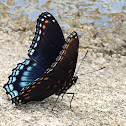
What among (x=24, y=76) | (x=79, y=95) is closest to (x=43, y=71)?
(x=24, y=76)

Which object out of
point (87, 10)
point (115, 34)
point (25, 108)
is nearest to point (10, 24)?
point (87, 10)

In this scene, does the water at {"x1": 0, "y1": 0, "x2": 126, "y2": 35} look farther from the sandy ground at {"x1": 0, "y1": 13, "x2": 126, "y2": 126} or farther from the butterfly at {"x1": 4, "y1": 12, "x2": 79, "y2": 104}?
the butterfly at {"x1": 4, "y1": 12, "x2": 79, "y2": 104}

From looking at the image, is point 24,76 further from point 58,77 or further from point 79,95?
point 79,95

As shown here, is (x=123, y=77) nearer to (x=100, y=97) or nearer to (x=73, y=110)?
(x=100, y=97)

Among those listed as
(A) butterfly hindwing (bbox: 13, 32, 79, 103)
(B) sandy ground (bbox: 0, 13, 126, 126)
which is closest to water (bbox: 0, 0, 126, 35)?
(B) sandy ground (bbox: 0, 13, 126, 126)

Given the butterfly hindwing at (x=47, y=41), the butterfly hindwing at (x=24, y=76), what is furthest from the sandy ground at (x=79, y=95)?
the butterfly hindwing at (x=47, y=41)

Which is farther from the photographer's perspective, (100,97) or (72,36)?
(100,97)
